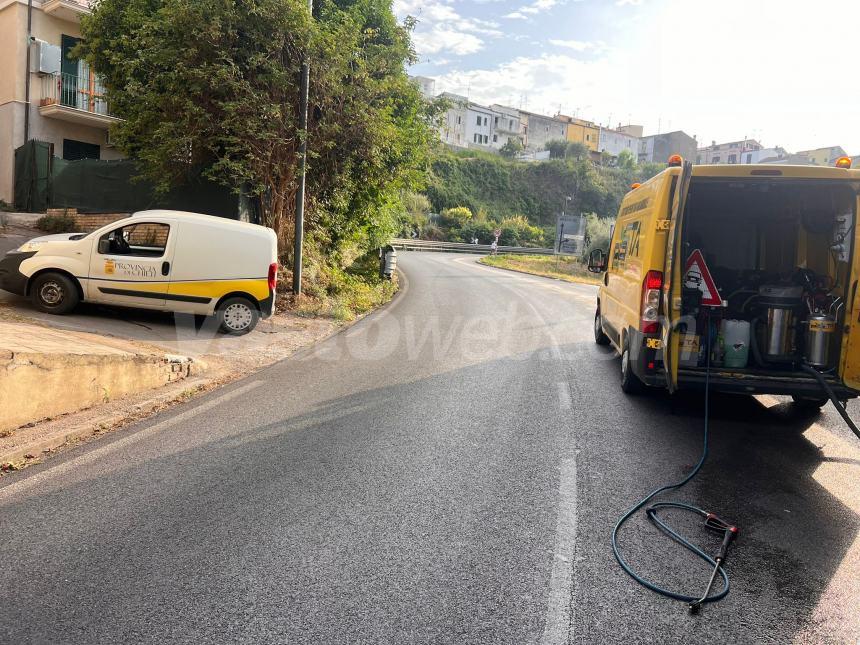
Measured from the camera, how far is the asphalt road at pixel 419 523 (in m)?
3.05

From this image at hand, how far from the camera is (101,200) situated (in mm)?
17422

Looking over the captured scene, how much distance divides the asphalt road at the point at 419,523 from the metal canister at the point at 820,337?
828 mm

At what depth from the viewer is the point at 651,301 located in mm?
6379

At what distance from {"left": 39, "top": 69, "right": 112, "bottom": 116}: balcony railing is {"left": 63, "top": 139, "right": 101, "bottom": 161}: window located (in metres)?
1.36

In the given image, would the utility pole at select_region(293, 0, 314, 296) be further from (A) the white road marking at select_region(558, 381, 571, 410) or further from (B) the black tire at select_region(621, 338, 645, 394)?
(B) the black tire at select_region(621, 338, 645, 394)

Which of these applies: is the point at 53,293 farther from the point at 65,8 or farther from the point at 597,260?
the point at 65,8

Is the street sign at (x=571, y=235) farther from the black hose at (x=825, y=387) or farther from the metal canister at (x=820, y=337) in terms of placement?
the black hose at (x=825, y=387)

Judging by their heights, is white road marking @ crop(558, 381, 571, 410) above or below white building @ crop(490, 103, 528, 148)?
below

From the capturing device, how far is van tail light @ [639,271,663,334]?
249 inches

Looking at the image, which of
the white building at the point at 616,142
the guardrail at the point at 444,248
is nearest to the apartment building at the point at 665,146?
the white building at the point at 616,142

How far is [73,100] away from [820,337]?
24127mm

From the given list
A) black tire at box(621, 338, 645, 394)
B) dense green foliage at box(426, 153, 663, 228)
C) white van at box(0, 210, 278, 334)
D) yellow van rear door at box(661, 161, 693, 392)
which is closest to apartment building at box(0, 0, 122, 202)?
white van at box(0, 210, 278, 334)

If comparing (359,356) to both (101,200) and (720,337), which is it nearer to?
(720,337)

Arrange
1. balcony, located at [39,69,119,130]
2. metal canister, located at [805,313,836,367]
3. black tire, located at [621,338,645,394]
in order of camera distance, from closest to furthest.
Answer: metal canister, located at [805,313,836,367] → black tire, located at [621,338,645,394] → balcony, located at [39,69,119,130]
